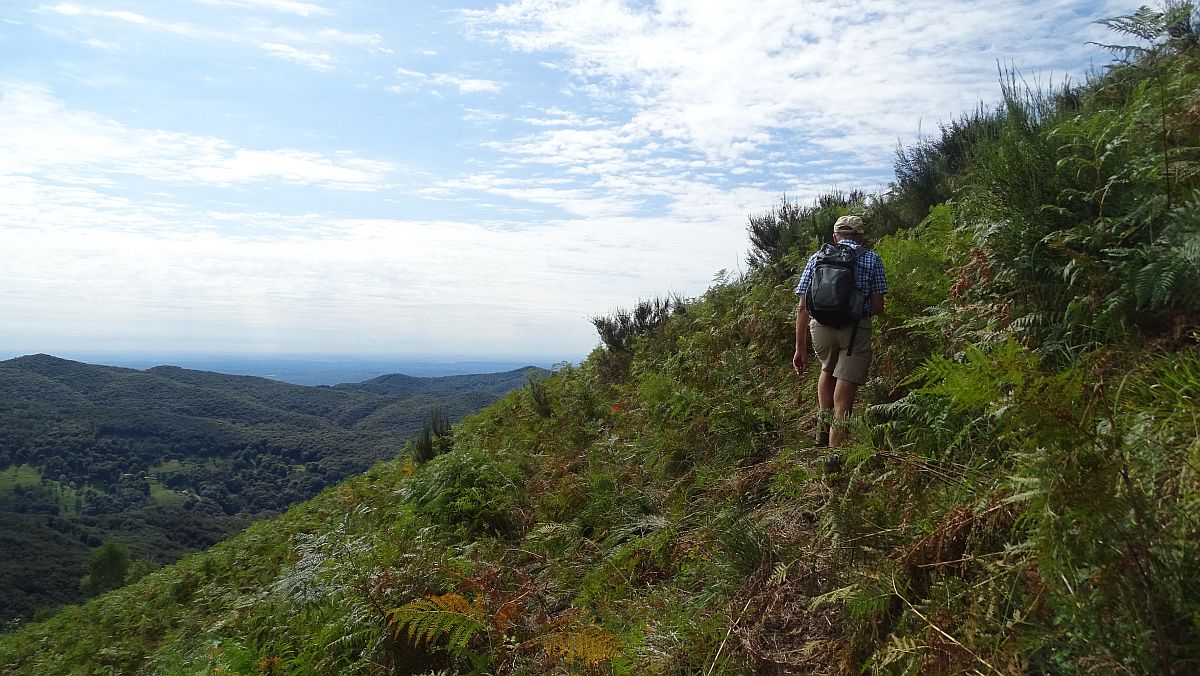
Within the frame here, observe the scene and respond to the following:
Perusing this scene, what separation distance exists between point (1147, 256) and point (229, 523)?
290 feet

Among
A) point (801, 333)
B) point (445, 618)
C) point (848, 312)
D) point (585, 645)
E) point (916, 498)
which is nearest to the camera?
point (916, 498)

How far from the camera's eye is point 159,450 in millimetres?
111750

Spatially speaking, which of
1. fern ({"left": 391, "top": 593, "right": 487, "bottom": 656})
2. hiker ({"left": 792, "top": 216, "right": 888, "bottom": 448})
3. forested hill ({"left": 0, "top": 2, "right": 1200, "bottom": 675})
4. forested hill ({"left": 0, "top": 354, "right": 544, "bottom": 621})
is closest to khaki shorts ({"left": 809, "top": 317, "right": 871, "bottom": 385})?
hiker ({"left": 792, "top": 216, "right": 888, "bottom": 448})

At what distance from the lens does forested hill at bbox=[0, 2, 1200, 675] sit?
5.62 ft

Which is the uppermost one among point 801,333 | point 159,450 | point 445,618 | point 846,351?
point 801,333

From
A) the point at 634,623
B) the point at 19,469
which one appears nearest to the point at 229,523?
the point at 19,469

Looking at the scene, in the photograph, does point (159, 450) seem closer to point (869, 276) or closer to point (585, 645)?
point (585, 645)

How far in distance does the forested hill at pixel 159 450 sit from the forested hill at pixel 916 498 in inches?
2104

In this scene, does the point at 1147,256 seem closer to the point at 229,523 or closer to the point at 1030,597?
the point at 1030,597

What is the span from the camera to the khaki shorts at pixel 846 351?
4.37m

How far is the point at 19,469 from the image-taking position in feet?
328

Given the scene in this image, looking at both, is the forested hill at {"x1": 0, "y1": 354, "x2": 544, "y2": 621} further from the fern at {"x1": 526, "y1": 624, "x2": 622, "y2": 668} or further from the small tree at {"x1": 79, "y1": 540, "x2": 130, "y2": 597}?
the fern at {"x1": 526, "y1": 624, "x2": 622, "y2": 668}

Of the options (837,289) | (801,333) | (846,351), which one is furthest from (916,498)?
(801,333)

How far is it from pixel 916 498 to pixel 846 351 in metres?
1.77
